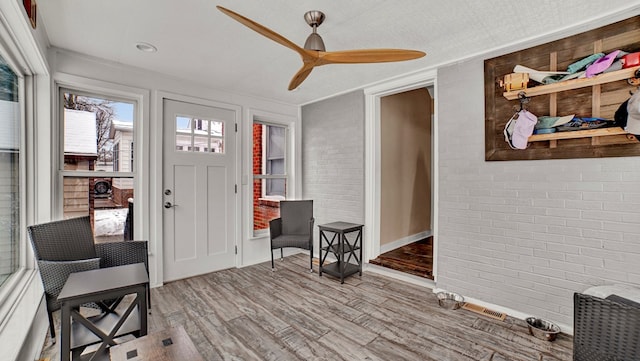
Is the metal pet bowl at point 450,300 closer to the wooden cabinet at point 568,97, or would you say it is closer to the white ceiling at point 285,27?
the wooden cabinet at point 568,97

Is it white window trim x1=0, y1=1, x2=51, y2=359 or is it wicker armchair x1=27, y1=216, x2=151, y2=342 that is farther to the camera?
wicker armchair x1=27, y1=216, x2=151, y2=342

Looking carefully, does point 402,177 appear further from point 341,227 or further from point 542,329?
point 542,329

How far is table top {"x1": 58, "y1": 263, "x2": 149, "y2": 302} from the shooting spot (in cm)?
157

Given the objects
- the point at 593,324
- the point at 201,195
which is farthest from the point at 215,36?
the point at 593,324

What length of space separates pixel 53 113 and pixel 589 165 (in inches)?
177

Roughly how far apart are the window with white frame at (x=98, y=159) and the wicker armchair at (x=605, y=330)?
394 cm

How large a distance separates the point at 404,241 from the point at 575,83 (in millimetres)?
2894

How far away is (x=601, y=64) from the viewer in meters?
2.16

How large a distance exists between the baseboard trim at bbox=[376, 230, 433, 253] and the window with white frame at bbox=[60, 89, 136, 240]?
3.18 m

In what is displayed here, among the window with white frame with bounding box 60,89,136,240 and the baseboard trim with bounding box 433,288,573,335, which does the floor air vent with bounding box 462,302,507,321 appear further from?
the window with white frame with bounding box 60,89,136,240

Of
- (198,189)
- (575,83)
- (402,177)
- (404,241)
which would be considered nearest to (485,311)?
(404,241)

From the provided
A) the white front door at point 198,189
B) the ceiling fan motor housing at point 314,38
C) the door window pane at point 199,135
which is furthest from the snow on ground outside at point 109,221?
the ceiling fan motor housing at point 314,38

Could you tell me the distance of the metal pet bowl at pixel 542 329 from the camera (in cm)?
224

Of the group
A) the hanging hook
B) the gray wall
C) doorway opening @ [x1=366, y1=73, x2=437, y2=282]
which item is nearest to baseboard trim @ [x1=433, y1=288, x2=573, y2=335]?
doorway opening @ [x1=366, y1=73, x2=437, y2=282]
